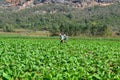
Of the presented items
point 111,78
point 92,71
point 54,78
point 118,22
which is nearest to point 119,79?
point 111,78

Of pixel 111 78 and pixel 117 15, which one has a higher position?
pixel 111 78

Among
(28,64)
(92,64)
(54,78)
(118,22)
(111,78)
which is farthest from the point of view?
(118,22)

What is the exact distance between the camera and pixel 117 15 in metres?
154

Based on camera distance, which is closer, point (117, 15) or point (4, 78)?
point (4, 78)

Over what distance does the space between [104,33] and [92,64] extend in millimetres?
79131

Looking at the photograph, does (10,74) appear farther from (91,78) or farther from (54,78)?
(91,78)

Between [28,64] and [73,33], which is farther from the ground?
[28,64]

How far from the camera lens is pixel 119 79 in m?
10.9

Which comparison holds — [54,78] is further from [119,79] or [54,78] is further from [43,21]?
[43,21]

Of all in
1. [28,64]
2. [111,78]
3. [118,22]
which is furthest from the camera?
[118,22]

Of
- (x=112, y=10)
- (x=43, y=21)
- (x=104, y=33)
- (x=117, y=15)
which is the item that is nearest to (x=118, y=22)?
(x=117, y=15)

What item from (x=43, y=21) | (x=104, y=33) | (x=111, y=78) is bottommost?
(x=43, y=21)

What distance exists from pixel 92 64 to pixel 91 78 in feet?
16.4

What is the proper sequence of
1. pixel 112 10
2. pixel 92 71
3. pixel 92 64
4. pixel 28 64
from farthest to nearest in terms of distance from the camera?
pixel 112 10, pixel 92 64, pixel 28 64, pixel 92 71
